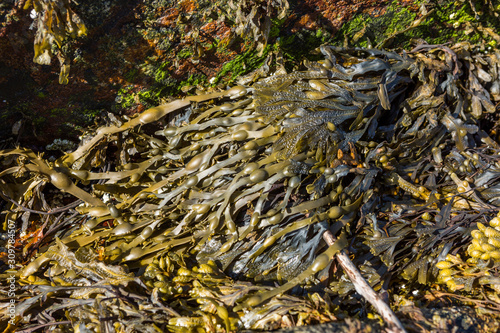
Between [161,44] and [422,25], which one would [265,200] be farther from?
[422,25]

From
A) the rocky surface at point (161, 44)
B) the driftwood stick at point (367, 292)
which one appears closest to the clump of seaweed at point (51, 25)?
the rocky surface at point (161, 44)

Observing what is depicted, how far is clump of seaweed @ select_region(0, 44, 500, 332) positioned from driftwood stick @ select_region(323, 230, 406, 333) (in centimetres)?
2

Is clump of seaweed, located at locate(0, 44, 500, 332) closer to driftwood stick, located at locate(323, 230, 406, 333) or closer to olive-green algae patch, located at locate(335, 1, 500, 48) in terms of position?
driftwood stick, located at locate(323, 230, 406, 333)

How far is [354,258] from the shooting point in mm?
1222

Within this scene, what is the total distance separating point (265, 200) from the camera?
1197 mm

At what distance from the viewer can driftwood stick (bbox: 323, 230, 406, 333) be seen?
0.89m

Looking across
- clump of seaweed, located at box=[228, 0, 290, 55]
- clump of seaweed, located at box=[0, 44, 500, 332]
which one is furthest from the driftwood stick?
clump of seaweed, located at box=[228, 0, 290, 55]

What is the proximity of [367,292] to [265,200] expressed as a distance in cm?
44

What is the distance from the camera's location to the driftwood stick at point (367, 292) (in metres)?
0.89

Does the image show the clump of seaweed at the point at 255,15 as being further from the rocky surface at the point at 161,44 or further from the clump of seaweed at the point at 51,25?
the clump of seaweed at the point at 51,25

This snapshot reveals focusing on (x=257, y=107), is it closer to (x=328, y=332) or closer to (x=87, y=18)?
(x=87, y=18)

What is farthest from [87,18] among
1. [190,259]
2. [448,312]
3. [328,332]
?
[448,312]

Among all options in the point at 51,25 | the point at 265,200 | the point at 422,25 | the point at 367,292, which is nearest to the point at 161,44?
the point at 51,25

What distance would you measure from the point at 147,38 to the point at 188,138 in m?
0.42
